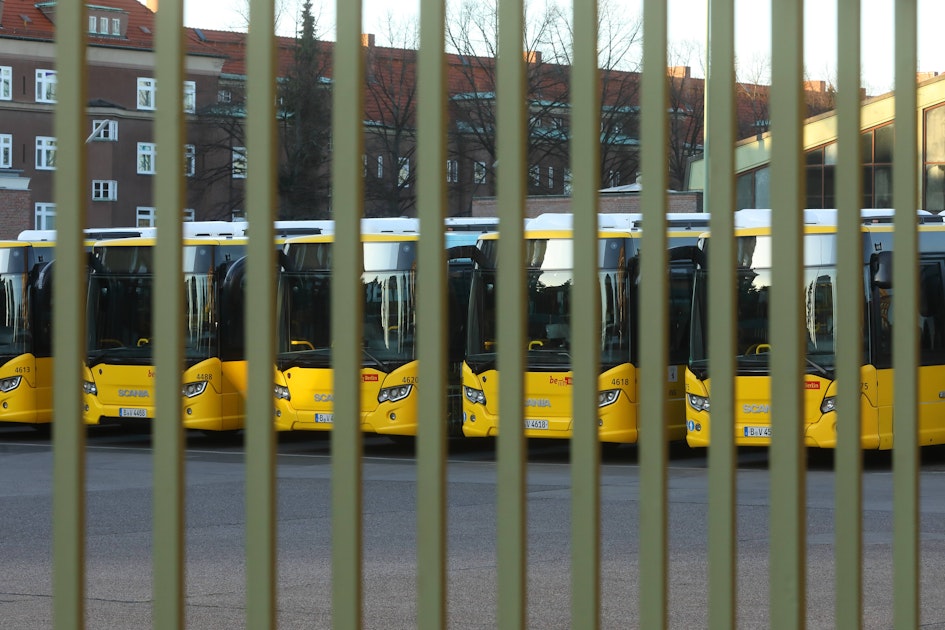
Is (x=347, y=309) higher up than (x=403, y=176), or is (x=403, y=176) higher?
(x=403, y=176)

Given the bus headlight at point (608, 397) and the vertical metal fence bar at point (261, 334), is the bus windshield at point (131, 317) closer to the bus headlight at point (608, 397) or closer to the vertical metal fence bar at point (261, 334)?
the bus headlight at point (608, 397)

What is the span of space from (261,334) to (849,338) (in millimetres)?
834

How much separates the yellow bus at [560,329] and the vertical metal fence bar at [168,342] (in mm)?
11750

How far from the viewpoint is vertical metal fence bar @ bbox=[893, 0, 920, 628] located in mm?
2342

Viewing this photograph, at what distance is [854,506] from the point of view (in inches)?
89.4

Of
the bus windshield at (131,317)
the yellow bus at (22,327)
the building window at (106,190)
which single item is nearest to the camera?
the bus windshield at (131,317)

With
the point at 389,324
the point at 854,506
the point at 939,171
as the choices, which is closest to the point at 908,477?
the point at 854,506

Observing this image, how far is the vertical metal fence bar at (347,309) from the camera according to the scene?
2.09 meters

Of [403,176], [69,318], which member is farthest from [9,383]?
[403,176]

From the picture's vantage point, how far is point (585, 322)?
2154mm

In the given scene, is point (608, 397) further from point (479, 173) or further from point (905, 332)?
point (479, 173)

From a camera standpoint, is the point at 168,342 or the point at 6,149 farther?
the point at 6,149

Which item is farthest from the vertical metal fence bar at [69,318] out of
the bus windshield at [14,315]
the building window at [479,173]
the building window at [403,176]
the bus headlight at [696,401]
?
the building window at [479,173]

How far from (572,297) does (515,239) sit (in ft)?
0.36
